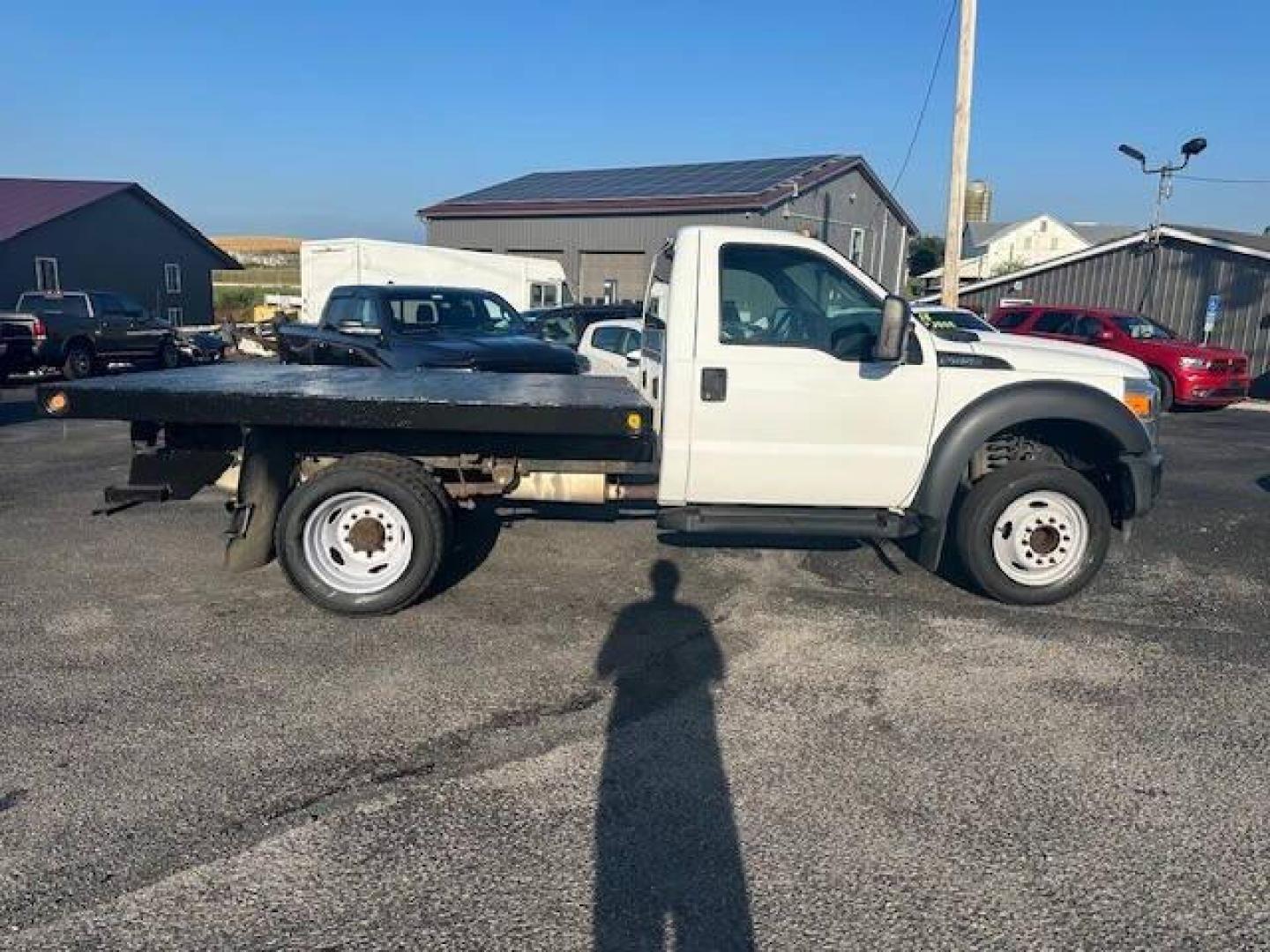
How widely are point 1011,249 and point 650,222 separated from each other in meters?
41.6

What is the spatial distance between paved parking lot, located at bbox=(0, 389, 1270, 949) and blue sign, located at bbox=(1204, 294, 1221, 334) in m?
16.9

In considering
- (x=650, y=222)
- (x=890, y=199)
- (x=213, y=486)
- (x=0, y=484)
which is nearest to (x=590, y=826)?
(x=213, y=486)

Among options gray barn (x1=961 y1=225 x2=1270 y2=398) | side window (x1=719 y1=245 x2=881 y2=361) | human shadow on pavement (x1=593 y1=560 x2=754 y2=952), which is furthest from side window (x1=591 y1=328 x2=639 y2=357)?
gray barn (x1=961 y1=225 x2=1270 y2=398)

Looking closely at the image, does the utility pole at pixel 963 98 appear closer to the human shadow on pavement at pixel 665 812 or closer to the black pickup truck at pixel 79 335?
the human shadow on pavement at pixel 665 812

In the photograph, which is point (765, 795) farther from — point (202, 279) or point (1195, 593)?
point (202, 279)

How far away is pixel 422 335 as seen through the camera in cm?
1038

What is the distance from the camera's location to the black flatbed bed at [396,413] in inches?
194

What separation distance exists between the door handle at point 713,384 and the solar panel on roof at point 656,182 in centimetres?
2578

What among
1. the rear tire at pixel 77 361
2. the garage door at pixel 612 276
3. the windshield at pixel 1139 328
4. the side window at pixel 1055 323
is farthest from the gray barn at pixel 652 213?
the rear tire at pixel 77 361

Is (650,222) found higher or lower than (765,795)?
higher

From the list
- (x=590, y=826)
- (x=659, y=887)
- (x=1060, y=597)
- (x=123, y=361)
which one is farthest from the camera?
(x=123, y=361)

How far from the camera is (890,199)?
1438 inches

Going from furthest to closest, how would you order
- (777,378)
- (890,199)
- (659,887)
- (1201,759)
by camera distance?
1. (890,199)
2. (777,378)
3. (1201,759)
4. (659,887)

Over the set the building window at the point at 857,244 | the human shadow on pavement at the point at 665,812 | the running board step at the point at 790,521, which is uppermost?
the building window at the point at 857,244
